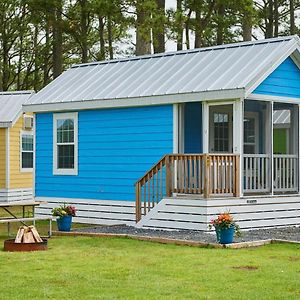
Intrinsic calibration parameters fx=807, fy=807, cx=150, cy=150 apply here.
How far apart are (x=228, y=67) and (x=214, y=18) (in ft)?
50.8

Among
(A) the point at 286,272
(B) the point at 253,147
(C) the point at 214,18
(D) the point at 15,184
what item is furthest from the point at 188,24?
(A) the point at 286,272

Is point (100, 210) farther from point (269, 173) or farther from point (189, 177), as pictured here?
point (269, 173)

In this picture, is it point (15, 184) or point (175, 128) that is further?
point (15, 184)

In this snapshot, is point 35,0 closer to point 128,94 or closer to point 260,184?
point 128,94

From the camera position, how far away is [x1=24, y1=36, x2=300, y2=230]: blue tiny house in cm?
1591

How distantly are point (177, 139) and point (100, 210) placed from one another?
2951 millimetres

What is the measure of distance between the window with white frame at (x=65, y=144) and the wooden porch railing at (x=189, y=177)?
2955 millimetres

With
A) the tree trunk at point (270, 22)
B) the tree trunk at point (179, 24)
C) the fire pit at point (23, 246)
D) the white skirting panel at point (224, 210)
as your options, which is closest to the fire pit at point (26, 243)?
the fire pit at point (23, 246)

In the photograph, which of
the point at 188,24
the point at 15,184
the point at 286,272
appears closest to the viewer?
the point at 286,272

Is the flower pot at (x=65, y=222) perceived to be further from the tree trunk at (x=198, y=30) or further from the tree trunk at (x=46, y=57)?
the tree trunk at (x=46, y=57)

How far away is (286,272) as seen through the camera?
10508mm

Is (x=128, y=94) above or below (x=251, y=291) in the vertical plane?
above

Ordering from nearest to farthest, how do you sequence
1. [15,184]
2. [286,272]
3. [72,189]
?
[286,272] < [72,189] < [15,184]

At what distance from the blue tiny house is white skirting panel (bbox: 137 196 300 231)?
0.07 ft
